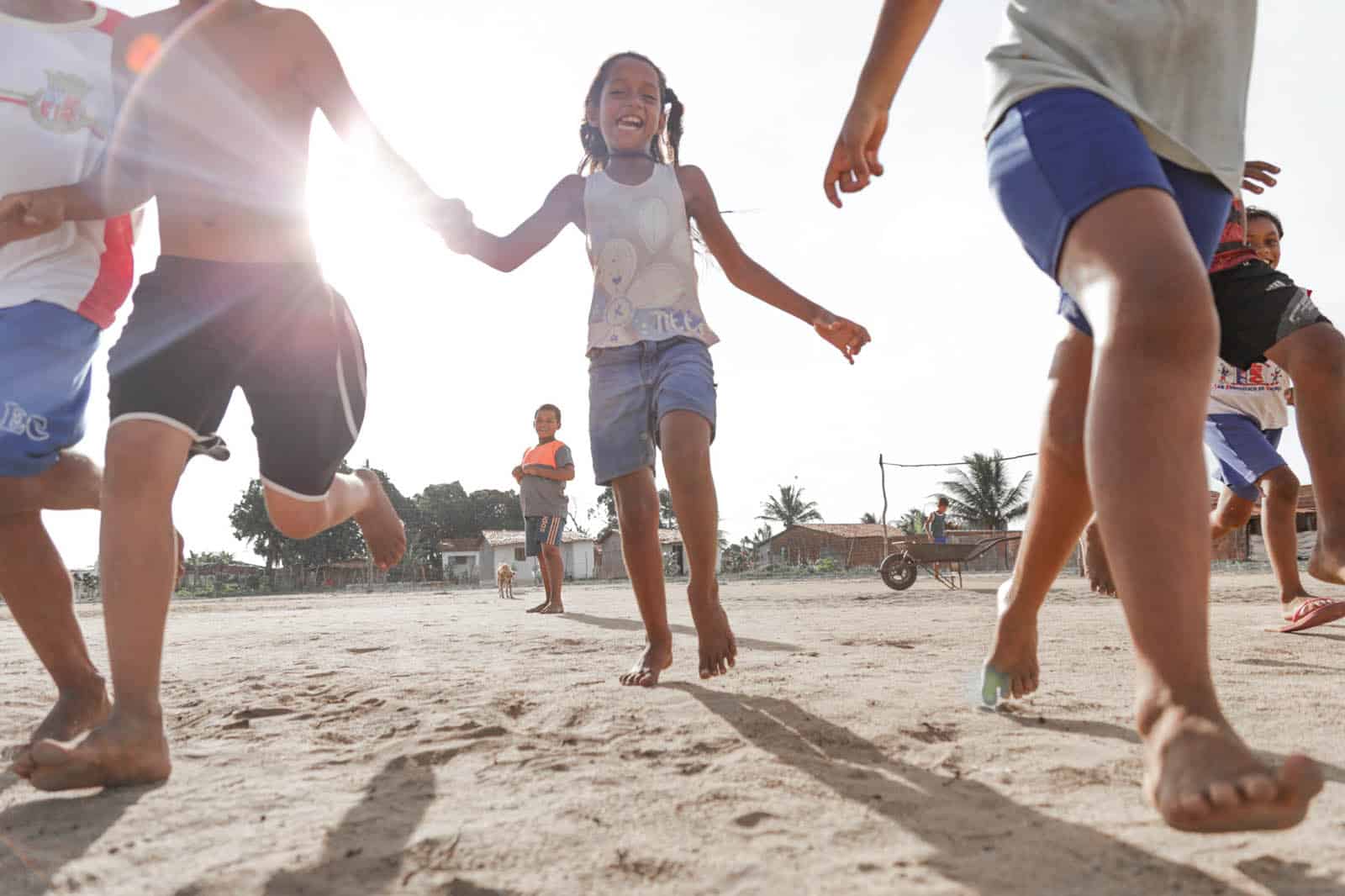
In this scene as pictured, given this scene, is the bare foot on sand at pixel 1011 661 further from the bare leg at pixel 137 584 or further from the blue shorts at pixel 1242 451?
the blue shorts at pixel 1242 451

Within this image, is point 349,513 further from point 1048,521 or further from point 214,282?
point 1048,521

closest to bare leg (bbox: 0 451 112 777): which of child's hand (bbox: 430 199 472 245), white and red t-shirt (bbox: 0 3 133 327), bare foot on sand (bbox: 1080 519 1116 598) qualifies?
white and red t-shirt (bbox: 0 3 133 327)

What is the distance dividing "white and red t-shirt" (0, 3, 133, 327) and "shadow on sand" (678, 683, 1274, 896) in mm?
2052

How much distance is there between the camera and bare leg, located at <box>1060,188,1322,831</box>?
1100mm

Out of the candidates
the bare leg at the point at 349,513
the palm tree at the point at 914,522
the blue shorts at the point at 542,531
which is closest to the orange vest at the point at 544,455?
the blue shorts at the point at 542,531

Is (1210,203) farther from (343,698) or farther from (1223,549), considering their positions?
(1223,549)

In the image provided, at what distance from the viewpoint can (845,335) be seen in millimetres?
3031

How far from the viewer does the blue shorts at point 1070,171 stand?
1.39m

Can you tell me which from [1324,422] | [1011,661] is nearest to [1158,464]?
[1011,661]

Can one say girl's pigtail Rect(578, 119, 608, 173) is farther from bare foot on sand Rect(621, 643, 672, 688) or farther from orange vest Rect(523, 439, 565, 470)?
orange vest Rect(523, 439, 565, 470)

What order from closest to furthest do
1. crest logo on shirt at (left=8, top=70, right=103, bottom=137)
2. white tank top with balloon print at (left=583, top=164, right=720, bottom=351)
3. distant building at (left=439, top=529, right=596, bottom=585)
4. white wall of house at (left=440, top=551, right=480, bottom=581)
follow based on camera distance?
crest logo on shirt at (left=8, top=70, right=103, bottom=137) < white tank top with balloon print at (left=583, top=164, right=720, bottom=351) < distant building at (left=439, top=529, right=596, bottom=585) < white wall of house at (left=440, top=551, right=480, bottom=581)

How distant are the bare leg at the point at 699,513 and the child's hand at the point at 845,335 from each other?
1.62 ft

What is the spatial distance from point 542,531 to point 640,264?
5.60m

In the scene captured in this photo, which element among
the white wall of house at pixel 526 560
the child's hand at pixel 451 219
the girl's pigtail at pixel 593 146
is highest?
the girl's pigtail at pixel 593 146
